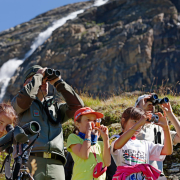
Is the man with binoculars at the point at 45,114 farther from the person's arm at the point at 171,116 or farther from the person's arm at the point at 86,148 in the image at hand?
the person's arm at the point at 171,116

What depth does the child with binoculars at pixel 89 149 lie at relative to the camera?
262 cm

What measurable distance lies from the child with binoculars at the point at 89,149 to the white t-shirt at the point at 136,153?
0.12 metres

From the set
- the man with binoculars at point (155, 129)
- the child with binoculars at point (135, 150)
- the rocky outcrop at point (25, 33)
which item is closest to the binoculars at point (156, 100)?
the man with binoculars at point (155, 129)

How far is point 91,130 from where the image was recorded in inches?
106

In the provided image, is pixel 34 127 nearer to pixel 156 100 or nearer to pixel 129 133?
pixel 129 133

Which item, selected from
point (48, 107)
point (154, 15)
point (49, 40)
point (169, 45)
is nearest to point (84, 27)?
point (49, 40)

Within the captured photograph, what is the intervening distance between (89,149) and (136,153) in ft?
1.56

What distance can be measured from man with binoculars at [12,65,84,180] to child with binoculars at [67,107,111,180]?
0.22m

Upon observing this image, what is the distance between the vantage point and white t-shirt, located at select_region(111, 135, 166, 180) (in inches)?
107

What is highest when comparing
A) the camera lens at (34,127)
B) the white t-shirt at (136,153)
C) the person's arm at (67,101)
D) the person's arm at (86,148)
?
the person's arm at (67,101)

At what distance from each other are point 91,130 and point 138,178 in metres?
0.61

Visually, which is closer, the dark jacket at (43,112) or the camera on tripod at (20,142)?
the camera on tripod at (20,142)

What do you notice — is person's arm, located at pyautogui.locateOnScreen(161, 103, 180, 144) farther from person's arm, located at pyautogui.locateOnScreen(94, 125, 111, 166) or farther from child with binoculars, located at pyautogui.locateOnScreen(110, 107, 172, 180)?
person's arm, located at pyautogui.locateOnScreen(94, 125, 111, 166)

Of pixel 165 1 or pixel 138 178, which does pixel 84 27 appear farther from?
pixel 138 178
